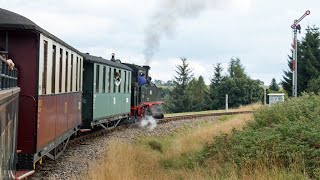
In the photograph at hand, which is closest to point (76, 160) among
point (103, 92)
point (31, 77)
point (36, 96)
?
point (36, 96)

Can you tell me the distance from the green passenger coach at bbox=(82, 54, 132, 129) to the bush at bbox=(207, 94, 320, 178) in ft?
20.3

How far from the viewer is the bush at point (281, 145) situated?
9031 mm

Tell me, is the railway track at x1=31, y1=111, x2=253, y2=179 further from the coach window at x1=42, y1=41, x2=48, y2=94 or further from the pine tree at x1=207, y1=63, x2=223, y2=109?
the pine tree at x1=207, y1=63, x2=223, y2=109

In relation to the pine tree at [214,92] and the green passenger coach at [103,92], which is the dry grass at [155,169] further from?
the pine tree at [214,92]

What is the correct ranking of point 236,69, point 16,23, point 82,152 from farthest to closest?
point 236,69 < point 82,152 < point 16,23

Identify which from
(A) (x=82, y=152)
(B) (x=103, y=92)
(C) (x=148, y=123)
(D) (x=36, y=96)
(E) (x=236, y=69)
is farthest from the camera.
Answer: (E) (x=236, y=69)

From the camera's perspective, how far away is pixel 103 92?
18250 millimetres

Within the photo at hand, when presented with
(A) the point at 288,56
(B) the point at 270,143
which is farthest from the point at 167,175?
(A) the point at 288,56

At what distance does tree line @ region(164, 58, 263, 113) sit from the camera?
62469 millimetres

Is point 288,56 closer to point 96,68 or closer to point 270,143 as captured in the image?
point 96,68

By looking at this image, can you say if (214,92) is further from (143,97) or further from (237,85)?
(143,97)

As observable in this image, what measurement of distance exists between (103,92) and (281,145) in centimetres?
978

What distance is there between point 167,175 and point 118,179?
131cm

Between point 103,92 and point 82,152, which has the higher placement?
point 103,92
